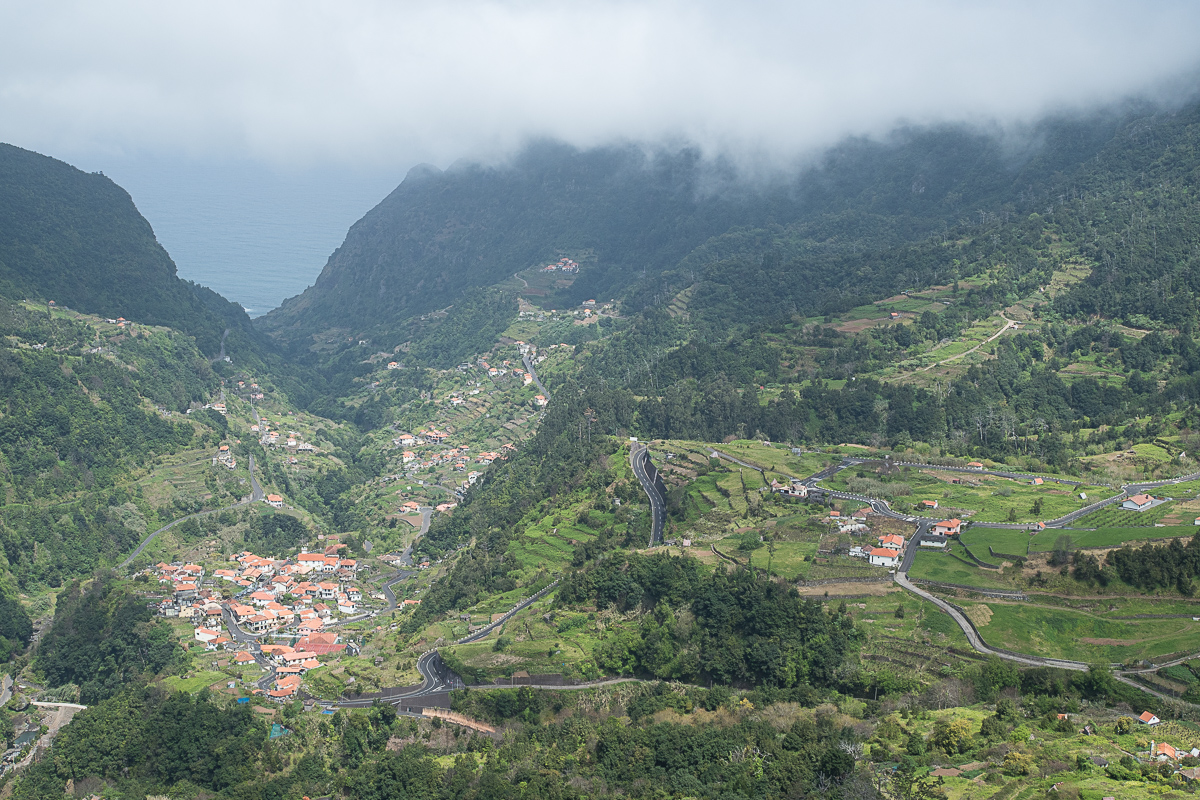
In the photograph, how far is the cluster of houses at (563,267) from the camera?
15688 cm

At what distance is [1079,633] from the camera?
143ft

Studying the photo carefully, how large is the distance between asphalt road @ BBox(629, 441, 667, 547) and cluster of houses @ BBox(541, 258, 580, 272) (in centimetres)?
8358

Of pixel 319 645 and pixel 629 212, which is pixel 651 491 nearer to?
pixel 319 645

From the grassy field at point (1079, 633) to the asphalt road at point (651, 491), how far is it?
20.0m

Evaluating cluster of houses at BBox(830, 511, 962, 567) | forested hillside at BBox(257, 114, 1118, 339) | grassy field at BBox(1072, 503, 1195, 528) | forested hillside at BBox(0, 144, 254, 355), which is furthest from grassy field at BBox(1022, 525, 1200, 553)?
forested hillside at BBox(0, 144, 254, 355)

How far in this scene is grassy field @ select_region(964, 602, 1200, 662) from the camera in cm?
4156

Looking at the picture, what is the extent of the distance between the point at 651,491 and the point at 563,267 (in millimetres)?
93686

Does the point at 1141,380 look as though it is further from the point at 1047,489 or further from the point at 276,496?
the point at 276,496

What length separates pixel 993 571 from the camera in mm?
47688

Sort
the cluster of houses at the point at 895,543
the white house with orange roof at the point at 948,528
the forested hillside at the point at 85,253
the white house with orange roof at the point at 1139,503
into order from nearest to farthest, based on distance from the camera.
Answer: the cluster of houses at the point at 895,543 < the white house with orange roof at the point at 948,528 < the white house with orange roof at the point at 1139,503 < the forested hillside at the point at 85,253

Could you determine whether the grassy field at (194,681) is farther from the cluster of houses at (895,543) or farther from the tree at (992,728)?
the tree at (992,728)

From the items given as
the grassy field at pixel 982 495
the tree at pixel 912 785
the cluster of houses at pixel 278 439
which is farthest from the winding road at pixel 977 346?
the cluster of houses at pixel 278 439

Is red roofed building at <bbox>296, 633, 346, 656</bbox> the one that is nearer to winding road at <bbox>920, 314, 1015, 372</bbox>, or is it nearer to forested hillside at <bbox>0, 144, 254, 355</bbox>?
winding road at <bbox>920, 314, 1015, 372</bbox>

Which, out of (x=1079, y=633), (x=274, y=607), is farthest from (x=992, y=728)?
(x=274, y=607)
